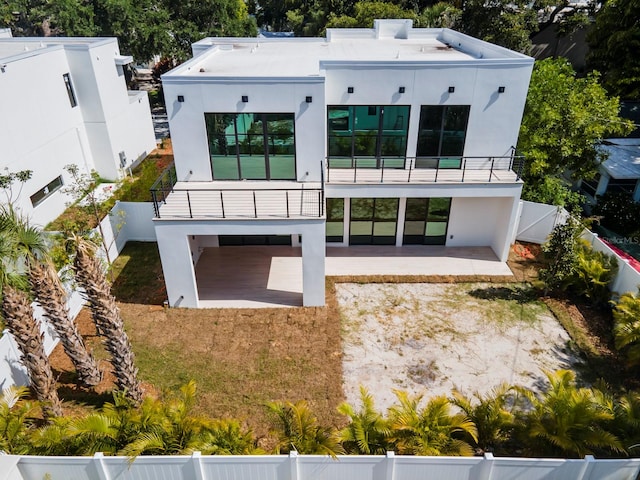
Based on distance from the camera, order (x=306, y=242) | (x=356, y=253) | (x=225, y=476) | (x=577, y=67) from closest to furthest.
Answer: (x=225, y=476)
(x=306, y=242)
(x=356, y=253)
(x=577, y=67)

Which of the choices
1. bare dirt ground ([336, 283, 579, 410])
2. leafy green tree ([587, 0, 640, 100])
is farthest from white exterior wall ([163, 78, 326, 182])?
leafy green tree ([587, 0, 640, 100])

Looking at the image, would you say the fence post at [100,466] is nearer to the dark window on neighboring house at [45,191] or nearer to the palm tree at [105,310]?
the palm tree at [105,310]

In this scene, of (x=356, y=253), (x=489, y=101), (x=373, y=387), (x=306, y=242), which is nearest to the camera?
(x=373, y=387)

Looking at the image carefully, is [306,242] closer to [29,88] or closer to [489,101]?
[489,101]

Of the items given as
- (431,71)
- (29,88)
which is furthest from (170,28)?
(431,71)

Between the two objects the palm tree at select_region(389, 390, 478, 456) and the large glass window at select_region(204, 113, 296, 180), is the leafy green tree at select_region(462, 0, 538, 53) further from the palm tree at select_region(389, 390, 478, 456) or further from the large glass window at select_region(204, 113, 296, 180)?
the palm tree at select_region(389, 390, 478, 456)

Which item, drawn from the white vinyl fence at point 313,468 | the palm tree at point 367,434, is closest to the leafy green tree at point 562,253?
the white vinyl fence at point 313,468
